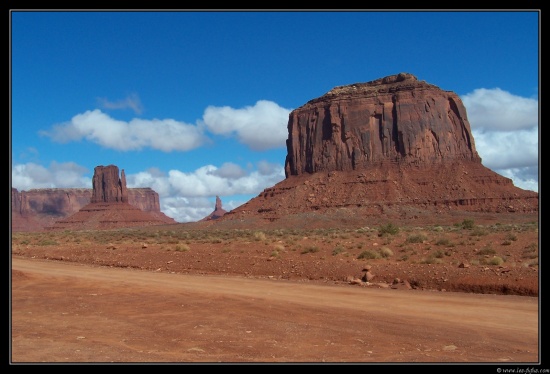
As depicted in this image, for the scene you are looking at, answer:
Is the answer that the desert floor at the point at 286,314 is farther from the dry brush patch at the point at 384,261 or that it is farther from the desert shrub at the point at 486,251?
the desert shrub at the point at 486,251

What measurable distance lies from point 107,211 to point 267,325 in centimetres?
15167

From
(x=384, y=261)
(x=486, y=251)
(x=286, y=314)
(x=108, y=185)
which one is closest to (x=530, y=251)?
(x=486, y=251)

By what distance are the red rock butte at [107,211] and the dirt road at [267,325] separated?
429 feet

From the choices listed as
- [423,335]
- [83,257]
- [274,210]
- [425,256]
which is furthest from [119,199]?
[423,335]

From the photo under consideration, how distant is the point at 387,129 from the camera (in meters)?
97.4

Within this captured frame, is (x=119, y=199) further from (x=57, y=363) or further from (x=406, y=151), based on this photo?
(x=57, y=363)

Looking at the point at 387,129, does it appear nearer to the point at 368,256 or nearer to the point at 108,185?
the point at 368,256

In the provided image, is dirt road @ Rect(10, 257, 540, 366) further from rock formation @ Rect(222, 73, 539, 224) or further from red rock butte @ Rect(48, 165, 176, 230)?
red rock butte @ Rect(48, 165, 176, 230)

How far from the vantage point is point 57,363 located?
21.6ft

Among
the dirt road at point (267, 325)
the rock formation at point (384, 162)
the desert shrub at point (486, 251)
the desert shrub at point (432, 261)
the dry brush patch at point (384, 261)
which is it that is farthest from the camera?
the rock formation at point (384, 162)

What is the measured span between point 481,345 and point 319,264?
11.6 meters

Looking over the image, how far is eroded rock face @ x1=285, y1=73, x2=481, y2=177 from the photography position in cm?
9500

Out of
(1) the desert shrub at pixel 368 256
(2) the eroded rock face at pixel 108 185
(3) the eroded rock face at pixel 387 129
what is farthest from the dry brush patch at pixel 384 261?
(2) the eroded rock face at pixel 108 185

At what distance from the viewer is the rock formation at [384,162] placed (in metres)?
80.6
